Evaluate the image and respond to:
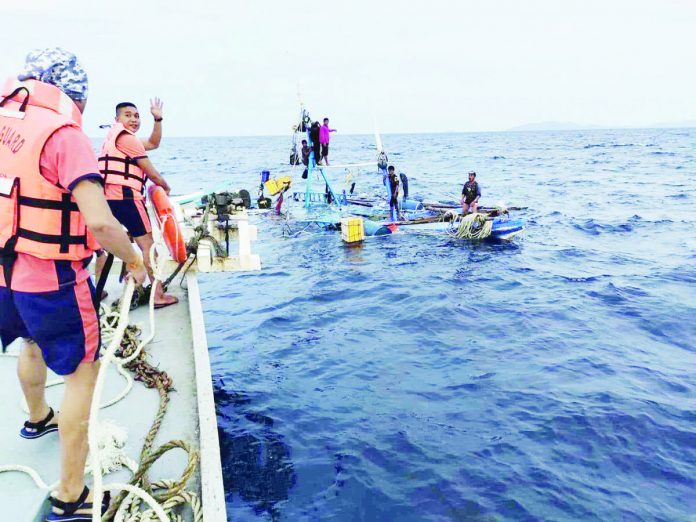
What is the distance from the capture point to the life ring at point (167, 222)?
5496 millimetres

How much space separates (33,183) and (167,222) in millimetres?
3204

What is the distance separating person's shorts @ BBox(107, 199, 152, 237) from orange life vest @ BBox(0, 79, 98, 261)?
276 cm

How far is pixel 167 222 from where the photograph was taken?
18.1ft

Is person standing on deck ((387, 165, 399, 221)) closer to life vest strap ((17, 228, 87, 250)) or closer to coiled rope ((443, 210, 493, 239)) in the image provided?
coiled rope ((443, 210, 493, 239))

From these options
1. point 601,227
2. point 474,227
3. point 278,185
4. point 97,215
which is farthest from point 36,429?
point 601,227

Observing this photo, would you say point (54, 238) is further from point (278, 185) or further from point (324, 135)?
point (278, 185)

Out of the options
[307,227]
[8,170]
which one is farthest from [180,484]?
[307,227]

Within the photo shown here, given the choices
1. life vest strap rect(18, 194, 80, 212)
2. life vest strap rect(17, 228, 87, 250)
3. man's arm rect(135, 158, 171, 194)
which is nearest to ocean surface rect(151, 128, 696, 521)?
man's arm rect(135, 158, 171, 194)

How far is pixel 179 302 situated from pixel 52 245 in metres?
3.43

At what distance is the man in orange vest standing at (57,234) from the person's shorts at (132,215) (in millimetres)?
2681

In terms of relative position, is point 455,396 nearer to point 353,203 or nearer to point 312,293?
point 312,293

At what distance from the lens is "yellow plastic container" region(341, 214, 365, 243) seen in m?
16.3

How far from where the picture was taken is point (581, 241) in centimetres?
1717

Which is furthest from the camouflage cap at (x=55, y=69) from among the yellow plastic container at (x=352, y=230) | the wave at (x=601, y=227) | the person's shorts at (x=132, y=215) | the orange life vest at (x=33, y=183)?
the wave at (x=601, y=227)
